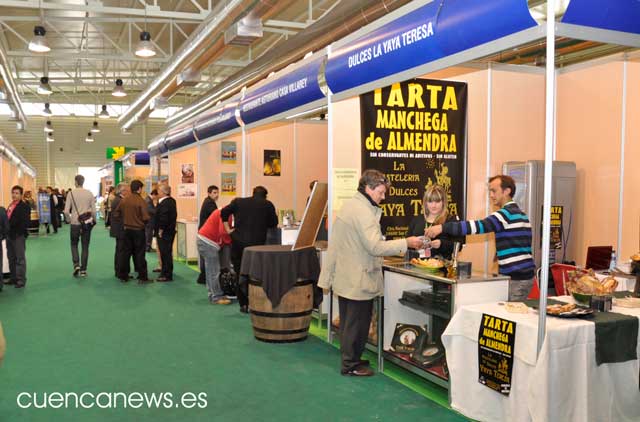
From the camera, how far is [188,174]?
10477 mm

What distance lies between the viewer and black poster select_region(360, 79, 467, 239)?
195 inches

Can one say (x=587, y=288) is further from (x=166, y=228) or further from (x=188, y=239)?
(x=188, y=239)

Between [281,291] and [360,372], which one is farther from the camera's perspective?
[281,291]

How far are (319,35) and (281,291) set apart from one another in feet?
9.30

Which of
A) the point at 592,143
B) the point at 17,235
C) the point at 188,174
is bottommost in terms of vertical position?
the point at 17,235

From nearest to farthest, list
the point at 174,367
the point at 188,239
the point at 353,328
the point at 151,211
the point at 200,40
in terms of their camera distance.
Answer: the point at 353,328 < the point at 174,367 < the point at 200,40 < the point at 151,211 < the point at 188,239

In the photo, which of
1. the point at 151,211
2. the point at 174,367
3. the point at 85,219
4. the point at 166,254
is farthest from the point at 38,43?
the point at 174,367

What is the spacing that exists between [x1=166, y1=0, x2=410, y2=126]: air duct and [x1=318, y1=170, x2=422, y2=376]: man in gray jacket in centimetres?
176

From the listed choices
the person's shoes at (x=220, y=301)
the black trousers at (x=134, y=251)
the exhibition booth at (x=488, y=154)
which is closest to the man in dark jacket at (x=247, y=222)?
the person's shoes at (x=220, y=301)

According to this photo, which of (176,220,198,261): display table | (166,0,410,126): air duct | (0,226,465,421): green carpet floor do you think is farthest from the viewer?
(176,220,198,261): display table

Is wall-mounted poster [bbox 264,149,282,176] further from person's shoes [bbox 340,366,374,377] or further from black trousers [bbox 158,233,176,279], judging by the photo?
person's shoes [bbox 340,366,374,377]

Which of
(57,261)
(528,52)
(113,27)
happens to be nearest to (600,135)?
(528,52)

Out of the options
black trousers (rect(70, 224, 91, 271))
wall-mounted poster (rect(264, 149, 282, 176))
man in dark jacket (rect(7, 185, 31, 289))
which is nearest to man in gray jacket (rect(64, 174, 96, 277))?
black trousers (rect(70, 224, 91, 271))

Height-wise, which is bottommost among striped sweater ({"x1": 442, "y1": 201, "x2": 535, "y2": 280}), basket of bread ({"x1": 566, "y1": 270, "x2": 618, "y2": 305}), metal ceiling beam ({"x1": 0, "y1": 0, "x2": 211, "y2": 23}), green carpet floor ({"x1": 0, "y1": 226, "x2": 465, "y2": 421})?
green carpet floor ({"x1": 0, "y1": 226, "x2": 465, "y2": 421})
